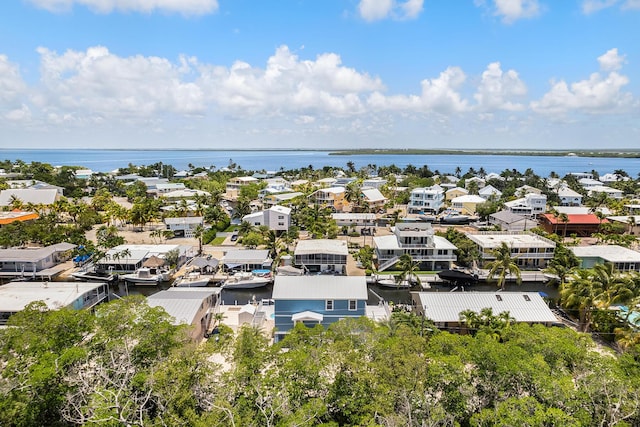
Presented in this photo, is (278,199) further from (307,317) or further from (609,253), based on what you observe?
(609,253)

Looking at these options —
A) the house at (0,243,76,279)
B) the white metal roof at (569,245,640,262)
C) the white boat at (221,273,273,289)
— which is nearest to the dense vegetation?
the white boat at (221,273,273,289)

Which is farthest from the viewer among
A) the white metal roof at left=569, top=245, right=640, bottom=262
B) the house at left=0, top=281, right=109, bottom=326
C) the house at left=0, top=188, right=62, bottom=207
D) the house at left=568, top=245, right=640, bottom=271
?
the house at left=0, top=188, right=62, bottom=207

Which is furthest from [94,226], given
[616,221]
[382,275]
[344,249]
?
[616,221]

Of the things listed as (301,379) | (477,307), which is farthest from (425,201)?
(301,379)

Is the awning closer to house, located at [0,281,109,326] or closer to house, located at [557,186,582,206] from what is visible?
house, located at [0,281,109,326]

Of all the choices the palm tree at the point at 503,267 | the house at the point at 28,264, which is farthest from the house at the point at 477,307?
the house at the point at 28,264

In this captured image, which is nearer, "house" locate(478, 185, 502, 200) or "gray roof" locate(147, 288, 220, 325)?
"gray roof" locate(147, 288, 220, 325)
